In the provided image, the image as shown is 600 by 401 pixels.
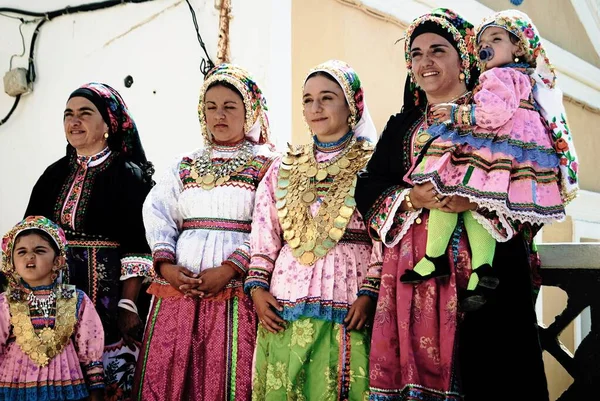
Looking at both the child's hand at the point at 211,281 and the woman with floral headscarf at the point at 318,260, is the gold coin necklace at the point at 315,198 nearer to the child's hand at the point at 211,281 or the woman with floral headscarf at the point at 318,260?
the woman with floral headscarf at the point at 318,260

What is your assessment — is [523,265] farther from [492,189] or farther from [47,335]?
[47,335]

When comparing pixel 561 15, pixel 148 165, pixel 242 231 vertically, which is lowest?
pixel 242 231

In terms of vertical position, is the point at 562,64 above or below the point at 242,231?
above

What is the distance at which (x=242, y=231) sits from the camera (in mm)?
3986

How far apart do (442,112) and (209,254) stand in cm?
142

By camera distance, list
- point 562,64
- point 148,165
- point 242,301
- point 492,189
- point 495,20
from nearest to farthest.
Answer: point 492,189 < point 495,20 < point 242,301 < point 148,165 < point 562,64

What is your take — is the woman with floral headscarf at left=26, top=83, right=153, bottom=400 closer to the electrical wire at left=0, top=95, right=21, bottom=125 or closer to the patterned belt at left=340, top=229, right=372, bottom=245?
the patterned belt at left=340, top=229, right=372, bottom=245

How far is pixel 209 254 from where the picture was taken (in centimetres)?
388

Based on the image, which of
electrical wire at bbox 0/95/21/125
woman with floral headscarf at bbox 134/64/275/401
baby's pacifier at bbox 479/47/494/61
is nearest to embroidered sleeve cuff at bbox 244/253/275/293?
woman with floral headscarf at bbox 134/64/275/401

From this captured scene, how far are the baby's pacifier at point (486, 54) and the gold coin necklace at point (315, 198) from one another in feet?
2.43

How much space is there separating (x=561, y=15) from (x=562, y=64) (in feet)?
3.16

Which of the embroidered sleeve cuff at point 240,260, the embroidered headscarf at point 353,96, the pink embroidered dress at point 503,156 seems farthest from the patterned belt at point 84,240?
the pink embroidered dress at point 503,156

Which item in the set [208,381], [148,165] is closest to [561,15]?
[148,165]

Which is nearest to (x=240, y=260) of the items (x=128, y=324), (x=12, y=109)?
(x=128, y=324)
